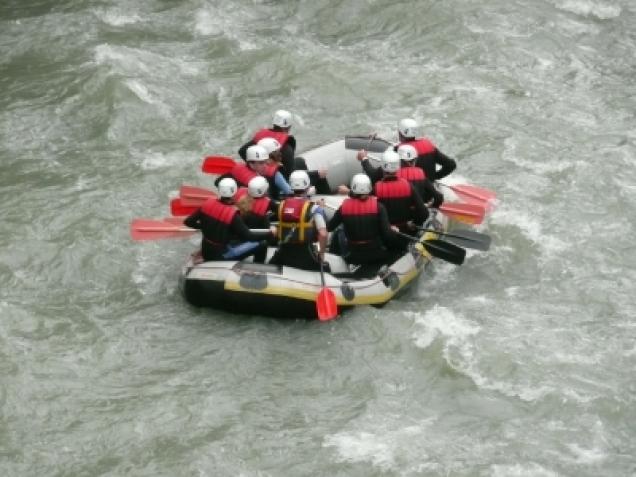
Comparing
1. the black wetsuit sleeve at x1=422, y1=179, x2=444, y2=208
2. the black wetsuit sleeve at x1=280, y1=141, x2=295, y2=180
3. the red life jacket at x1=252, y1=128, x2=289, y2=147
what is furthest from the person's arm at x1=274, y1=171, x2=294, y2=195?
the black wetsuit sleeve at x1=422, y1=179, x2=444, y2=208

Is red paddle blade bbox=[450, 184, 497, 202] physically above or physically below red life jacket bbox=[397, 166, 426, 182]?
below

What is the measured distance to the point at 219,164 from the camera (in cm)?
1105

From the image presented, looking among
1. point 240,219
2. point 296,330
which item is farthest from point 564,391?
point 240,219

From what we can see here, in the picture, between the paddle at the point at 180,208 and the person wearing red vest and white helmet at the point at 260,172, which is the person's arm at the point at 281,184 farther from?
the paddle at the point at 180,208

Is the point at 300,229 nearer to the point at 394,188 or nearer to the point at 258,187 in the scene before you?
the point at 258,187

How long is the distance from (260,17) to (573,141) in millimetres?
6223

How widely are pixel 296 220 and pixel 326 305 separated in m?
0.83

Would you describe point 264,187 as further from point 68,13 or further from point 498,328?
point 68,13

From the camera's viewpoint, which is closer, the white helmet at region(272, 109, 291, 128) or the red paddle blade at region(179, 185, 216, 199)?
the red paddle blade at region(179, 185, 216, 199)

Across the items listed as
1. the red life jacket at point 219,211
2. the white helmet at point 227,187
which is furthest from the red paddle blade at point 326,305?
the white helmet at point 227,187

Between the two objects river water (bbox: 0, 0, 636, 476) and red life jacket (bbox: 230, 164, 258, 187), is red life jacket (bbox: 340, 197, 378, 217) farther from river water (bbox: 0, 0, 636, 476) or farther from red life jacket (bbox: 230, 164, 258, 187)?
red life jacket (bbox: 230, 164, 258, 187)

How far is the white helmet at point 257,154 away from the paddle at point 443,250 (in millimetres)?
1573

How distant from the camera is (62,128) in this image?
528 inches

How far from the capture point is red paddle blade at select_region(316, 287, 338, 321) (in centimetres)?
891
